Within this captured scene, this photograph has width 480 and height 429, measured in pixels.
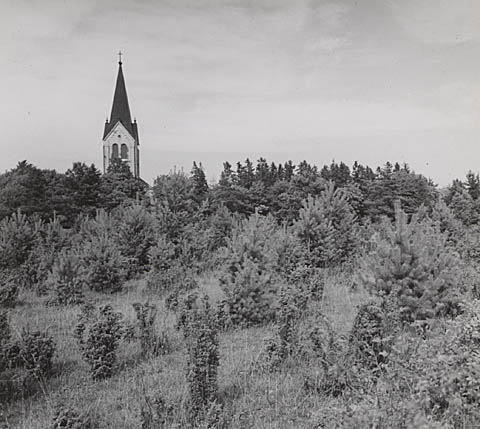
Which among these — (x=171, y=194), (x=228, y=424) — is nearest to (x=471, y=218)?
(x=171, y=194)

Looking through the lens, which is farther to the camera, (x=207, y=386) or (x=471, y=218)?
(x=471, y=218)

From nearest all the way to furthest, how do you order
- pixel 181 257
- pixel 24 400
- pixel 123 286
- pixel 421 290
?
pixel 24 400 → pixel 421 290 → pixel 123 286 → pixel 181 257

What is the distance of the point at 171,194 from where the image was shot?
13.8 metres

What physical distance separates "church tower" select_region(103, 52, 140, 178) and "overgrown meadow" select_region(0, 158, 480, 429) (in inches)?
1234

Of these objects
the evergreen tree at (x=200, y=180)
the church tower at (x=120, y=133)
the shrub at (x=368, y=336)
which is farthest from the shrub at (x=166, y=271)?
the church tower at (x=120, y=133)

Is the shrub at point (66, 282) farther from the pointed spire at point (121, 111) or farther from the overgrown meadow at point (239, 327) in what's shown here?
the pointed spire at point (121, 111)

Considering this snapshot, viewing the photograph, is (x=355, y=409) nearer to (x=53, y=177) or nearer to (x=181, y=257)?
(x=181, y=257)

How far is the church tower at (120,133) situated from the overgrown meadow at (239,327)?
103ft

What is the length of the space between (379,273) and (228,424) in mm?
3999

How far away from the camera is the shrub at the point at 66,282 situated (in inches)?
385

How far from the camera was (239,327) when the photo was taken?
7.60 m

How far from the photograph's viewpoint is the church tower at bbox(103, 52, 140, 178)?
4441 cm

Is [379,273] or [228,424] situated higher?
[379,273]

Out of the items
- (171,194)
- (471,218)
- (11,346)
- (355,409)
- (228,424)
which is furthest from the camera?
(471,218)
